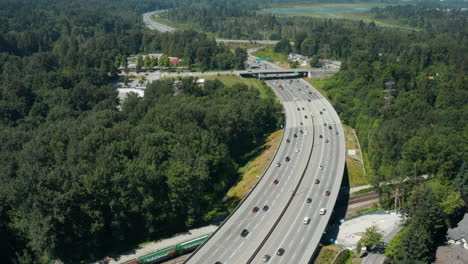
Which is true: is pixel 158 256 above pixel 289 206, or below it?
below

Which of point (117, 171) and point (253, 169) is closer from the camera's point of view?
point (117, 171)

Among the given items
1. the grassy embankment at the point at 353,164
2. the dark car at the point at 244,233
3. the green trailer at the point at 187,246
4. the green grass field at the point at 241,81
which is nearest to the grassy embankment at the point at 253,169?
the green trailer at the point at 187,246

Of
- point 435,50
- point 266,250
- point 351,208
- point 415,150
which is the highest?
point 435,50

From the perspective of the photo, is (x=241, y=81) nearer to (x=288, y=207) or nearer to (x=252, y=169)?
(x=252, y=169)

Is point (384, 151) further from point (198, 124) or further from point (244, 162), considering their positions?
point (198, 124)

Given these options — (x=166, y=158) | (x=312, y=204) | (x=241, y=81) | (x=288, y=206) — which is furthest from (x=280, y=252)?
(x=241, y=81)

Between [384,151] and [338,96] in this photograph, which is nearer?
[384,151]

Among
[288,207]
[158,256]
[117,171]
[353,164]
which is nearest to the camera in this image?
[158,256]

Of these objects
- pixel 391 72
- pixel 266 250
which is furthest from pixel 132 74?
pixel 266 250

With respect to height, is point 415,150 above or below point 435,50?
below
